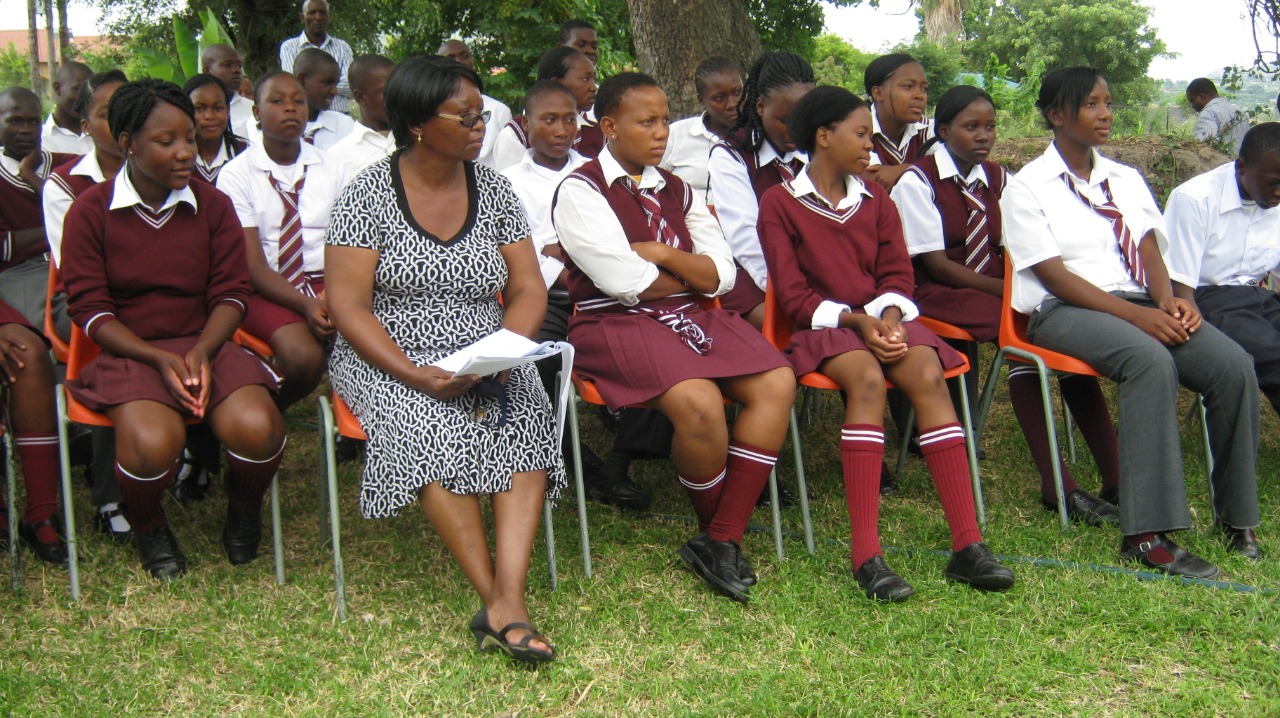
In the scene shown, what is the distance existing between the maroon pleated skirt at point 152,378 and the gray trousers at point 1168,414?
117 inches

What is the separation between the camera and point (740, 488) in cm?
390

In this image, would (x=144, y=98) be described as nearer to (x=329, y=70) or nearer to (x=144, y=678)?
(x=144, y=678)

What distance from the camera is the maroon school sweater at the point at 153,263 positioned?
12.7ft

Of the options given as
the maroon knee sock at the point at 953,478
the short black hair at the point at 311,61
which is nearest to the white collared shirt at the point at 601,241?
the maroon knee sock at the point at 953,478

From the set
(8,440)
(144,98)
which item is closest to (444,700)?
(8,440)

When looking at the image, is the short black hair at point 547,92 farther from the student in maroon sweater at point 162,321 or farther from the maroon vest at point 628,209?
the student in maroon sweater at point 162,321

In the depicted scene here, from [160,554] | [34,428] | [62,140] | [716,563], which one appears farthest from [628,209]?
[62,140]

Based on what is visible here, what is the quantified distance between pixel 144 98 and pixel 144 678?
192 cm

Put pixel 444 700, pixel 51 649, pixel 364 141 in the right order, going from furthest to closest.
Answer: pixel 364 141
pixel 51 649
pixel 444 700

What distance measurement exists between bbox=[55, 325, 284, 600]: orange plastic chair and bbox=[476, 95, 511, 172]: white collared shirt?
2.27 meters

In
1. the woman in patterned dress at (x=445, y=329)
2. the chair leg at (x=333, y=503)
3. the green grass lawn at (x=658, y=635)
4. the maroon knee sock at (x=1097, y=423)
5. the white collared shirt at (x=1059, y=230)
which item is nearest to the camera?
the green grass lawn at (x=658, y=635)

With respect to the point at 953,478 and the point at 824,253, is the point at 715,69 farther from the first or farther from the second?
the point at 953,478

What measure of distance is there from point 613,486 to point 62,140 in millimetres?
3366

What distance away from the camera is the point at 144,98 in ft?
12.8
